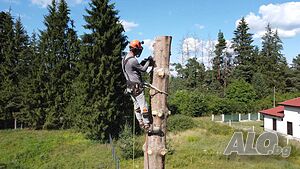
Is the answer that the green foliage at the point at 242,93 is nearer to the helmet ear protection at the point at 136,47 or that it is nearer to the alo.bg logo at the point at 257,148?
the alo.bg logo at the point at 257,148

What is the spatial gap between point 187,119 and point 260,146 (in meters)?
8.98

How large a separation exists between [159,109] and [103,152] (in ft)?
56.4

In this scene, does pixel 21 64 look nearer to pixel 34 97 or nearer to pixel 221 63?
pixel 34 97

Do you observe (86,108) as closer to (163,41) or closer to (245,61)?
(163,41)

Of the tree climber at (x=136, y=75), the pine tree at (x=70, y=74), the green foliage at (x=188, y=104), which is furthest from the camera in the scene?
the green foliage at (x=188, y=104)

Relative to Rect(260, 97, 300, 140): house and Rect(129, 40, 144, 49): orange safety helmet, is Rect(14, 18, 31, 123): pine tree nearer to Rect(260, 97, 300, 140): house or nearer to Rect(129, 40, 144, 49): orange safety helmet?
Rect(260, 97, 300, 140): house

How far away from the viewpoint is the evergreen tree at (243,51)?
165 feet

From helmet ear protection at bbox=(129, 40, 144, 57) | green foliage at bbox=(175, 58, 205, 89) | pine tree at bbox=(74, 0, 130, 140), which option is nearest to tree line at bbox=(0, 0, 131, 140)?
pine tree at bbox=(74, 0, 130, 140)

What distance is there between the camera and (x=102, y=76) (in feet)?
71.8

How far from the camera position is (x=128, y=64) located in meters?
3.53

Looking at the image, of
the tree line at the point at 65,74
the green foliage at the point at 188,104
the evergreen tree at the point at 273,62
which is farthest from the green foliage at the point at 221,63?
the tree line at the point at 65,74

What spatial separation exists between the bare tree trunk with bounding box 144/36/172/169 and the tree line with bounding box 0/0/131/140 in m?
18.8

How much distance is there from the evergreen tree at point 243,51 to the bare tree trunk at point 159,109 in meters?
49.3

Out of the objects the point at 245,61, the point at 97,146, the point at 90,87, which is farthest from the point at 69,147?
the point at 245,61
